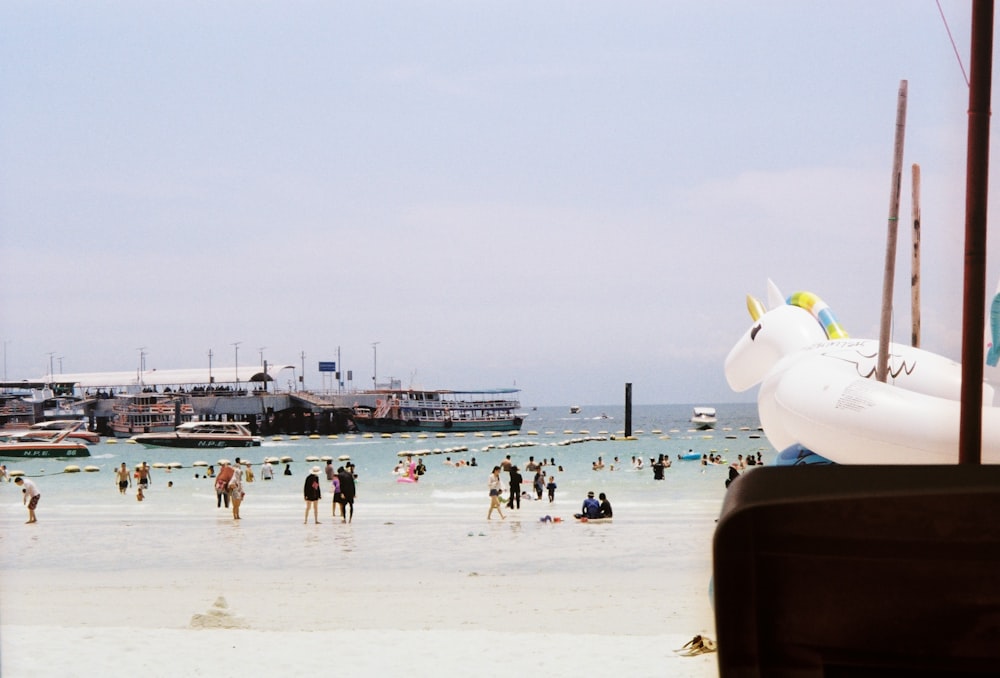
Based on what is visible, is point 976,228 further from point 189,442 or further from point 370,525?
point 189,442

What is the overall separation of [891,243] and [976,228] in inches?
36.0

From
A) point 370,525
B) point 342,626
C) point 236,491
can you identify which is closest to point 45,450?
point 236,491

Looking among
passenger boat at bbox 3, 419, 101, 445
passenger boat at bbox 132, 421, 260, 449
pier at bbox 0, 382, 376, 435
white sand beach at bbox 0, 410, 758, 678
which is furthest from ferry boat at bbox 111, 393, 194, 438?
white sand beach at bbox 0, 410, 758, 678

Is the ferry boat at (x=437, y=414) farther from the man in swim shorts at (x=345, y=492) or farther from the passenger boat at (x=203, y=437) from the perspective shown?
the man in swim shorts at (x=345, y=492)

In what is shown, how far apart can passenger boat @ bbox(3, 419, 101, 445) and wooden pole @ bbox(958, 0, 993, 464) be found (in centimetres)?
3553

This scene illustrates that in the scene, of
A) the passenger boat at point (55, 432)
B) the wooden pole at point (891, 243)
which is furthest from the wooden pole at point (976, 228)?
the passenger boat at point (55, 432)

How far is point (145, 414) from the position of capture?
151 ft

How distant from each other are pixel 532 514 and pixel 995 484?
12894 millimetres

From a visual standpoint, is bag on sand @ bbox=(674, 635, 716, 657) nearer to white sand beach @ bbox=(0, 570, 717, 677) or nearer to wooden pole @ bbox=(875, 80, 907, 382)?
white sand beach @ bbox=(0, 570, 717, 677)

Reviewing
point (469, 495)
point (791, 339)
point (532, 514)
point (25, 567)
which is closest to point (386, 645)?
point (791, 339)

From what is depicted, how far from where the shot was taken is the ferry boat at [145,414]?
4550 cm

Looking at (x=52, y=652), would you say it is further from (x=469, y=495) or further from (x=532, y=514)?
(x=469, y=495)

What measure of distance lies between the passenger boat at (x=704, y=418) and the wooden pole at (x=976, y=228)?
50.1 m

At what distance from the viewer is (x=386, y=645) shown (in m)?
5.28
